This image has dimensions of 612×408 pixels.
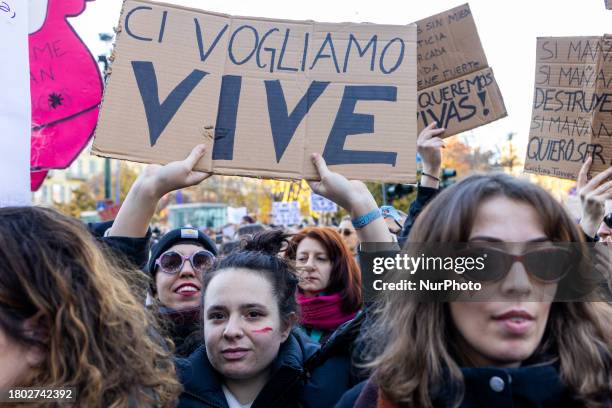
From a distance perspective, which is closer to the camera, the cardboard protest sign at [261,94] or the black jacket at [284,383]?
the black jacket at [284,383]

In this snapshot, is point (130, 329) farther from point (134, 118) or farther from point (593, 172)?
point (593, 172)

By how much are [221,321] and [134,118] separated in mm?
952

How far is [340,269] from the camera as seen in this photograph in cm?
419

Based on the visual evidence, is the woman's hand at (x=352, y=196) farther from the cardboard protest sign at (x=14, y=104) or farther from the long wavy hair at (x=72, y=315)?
the cardboard protest sign at (x=14, y=104)

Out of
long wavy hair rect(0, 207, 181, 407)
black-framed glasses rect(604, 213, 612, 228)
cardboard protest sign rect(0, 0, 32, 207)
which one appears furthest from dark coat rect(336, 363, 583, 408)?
black-framed glasses rect(604, 213, 612, 228)

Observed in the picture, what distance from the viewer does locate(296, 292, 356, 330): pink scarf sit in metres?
3.89

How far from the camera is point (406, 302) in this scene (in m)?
2.01

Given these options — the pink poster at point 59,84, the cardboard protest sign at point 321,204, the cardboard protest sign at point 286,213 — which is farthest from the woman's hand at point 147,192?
the cardboard protest sign at point 321,204

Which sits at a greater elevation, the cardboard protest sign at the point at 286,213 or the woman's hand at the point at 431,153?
the woman's hand at the point at 431,153

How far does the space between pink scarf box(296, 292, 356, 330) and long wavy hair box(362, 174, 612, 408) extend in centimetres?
190

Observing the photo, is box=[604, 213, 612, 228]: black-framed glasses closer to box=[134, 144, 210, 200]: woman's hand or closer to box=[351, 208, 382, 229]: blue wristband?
box=[351, 208, 382, 229]: blue wristband

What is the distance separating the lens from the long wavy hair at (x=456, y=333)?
1804 mm

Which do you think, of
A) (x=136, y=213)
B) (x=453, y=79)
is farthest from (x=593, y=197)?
(x=136, y=213)

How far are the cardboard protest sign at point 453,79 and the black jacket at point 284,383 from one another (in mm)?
1530
